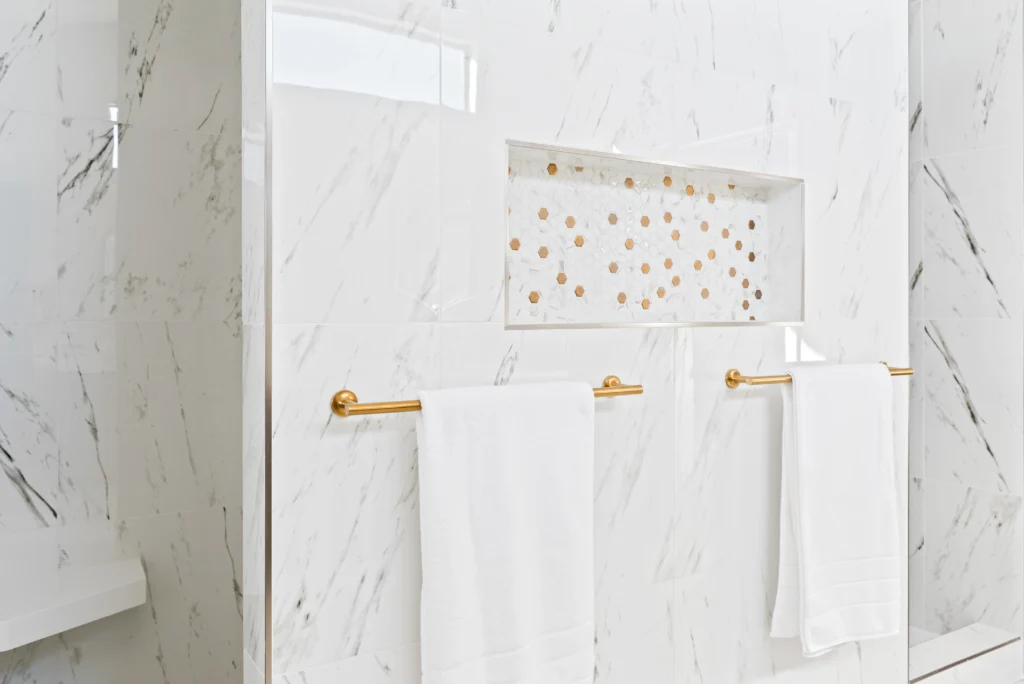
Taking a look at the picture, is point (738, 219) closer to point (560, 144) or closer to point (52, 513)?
point (560, 144)

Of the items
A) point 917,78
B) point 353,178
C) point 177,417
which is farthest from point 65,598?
point 917,78

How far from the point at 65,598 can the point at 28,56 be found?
1135 mm

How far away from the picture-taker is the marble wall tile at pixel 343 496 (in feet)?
3.34

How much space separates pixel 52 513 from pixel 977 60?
2.59 metres

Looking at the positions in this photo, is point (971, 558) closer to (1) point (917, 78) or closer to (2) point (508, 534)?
(1) point (917, 78)

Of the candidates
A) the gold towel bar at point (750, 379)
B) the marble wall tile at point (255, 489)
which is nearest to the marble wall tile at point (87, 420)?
the marble wall tile at point (255, 489)

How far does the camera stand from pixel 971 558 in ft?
6.73

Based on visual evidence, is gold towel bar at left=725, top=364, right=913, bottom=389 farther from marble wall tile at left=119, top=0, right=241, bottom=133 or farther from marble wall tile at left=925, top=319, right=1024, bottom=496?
marble wall tile at left=119, top=0, right=241, bottom=133

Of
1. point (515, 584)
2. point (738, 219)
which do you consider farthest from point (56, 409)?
point (738, 219)

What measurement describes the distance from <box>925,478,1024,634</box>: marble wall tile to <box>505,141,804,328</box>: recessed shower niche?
0.99m

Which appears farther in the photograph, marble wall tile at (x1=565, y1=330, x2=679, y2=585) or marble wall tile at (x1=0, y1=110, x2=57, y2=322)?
marble wall tile at (x1=0, y1=110, x2=57, y2=322)

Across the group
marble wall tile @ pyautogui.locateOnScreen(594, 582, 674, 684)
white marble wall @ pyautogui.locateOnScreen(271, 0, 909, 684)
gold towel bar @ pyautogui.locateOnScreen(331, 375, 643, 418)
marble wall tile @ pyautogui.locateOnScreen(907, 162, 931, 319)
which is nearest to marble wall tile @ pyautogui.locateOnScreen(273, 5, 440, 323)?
white marble wall @ pyautogui.locateOnScreen(271, 0, 909, 684)

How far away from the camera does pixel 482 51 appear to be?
1.16m

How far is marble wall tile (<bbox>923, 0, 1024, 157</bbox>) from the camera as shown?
1.94 metres
